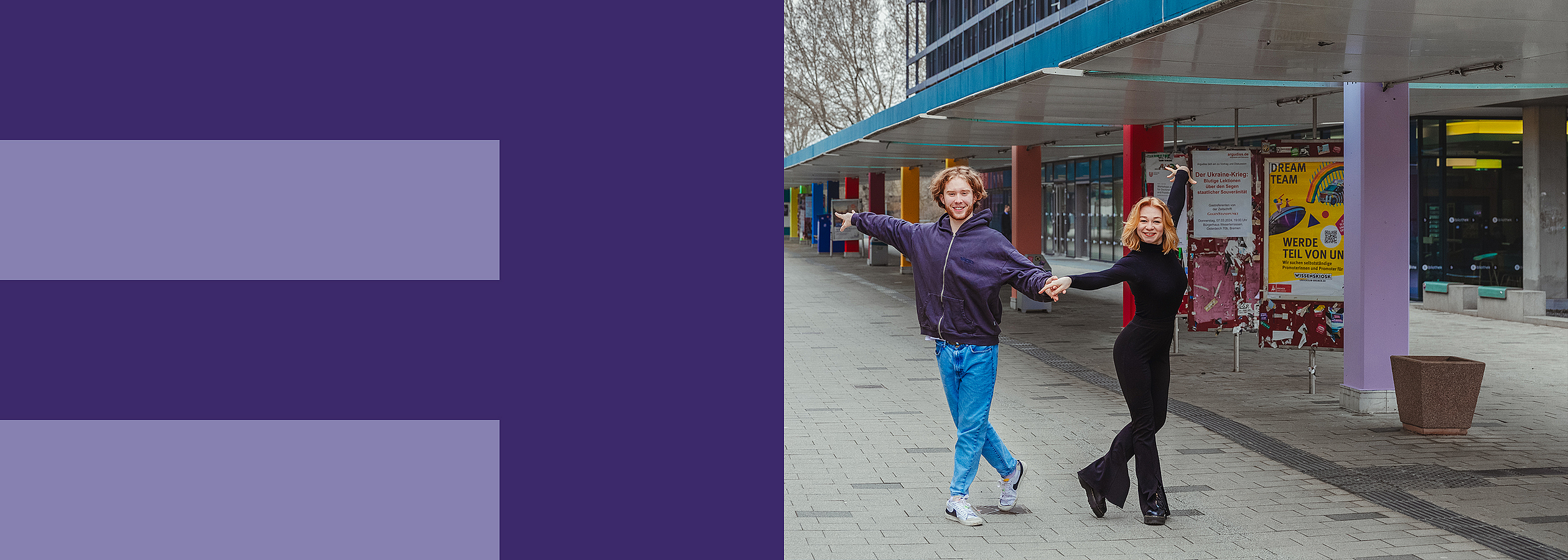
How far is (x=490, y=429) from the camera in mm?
2982

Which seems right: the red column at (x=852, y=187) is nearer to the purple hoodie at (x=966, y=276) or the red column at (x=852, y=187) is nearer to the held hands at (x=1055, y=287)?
the purple hoodie at (x=966, y=276)

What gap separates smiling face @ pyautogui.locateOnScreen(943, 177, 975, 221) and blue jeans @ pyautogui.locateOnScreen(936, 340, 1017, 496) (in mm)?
554

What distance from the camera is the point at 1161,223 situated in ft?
17.9

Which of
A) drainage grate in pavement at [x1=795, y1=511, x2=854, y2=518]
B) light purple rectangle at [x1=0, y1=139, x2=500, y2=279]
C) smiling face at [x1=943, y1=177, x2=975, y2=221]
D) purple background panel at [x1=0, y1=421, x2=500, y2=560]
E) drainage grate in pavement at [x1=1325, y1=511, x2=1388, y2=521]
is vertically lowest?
drainage grate in pavement at [x1=1325, y1=511, x2=1388, y2=521]

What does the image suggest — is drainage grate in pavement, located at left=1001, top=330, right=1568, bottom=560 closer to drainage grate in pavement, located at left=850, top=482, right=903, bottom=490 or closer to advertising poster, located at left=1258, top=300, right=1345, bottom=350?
advertising poster, located at left=1258, top=300, right=1345, bottom=350

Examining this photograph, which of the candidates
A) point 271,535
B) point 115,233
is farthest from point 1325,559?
point 115,233

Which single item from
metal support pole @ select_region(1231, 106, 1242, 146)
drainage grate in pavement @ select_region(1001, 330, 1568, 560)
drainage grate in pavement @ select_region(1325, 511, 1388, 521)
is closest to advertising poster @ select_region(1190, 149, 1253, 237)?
metal support pole @ select_region(1231, 106, 1242, 146)

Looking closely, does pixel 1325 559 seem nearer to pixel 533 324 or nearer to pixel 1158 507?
pixel 1158 507

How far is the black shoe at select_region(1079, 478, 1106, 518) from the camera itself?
569cm

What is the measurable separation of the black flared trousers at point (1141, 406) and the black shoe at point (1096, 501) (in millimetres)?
29

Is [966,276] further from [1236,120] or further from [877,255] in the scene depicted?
[877,255]

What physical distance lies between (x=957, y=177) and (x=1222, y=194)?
5679 mm

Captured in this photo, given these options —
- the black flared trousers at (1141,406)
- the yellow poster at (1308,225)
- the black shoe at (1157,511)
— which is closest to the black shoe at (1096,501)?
the black flared trousers at (1141,406)

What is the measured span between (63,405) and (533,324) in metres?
1.07
